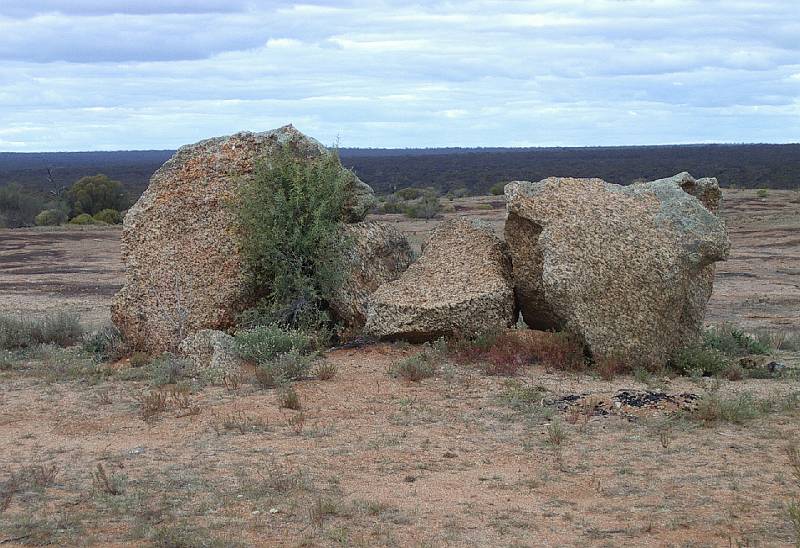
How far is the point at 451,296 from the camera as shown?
9812mm

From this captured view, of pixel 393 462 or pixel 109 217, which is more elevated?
pixel 393 462

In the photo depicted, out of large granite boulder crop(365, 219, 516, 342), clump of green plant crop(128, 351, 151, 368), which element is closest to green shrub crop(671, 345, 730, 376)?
large granite boulder crop(365, 219, 516, 342)

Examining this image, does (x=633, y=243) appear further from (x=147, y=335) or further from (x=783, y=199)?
(x=783, y=199)

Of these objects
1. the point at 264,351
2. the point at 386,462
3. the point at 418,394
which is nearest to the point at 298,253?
the point at 264,351

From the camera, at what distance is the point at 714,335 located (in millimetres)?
10562

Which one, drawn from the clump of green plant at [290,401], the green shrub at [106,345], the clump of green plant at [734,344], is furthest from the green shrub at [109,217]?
the clump of green plant at [290,401]

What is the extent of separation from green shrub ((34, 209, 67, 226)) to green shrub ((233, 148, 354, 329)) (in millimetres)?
28658

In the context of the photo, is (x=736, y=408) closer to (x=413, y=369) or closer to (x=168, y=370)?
(x=413, y=369)

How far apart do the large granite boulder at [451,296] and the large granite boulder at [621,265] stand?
0.38 metres

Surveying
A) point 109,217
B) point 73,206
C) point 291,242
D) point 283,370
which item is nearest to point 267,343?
point 283,370

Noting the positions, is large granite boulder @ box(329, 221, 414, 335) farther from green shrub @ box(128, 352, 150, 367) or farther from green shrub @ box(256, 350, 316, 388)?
green shrub @ box(128, 352, 150, 367)

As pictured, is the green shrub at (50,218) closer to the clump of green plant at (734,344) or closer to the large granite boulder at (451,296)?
the large granite boulder at (451,296)

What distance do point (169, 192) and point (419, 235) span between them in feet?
56.2

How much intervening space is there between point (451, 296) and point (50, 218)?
1216 inches
